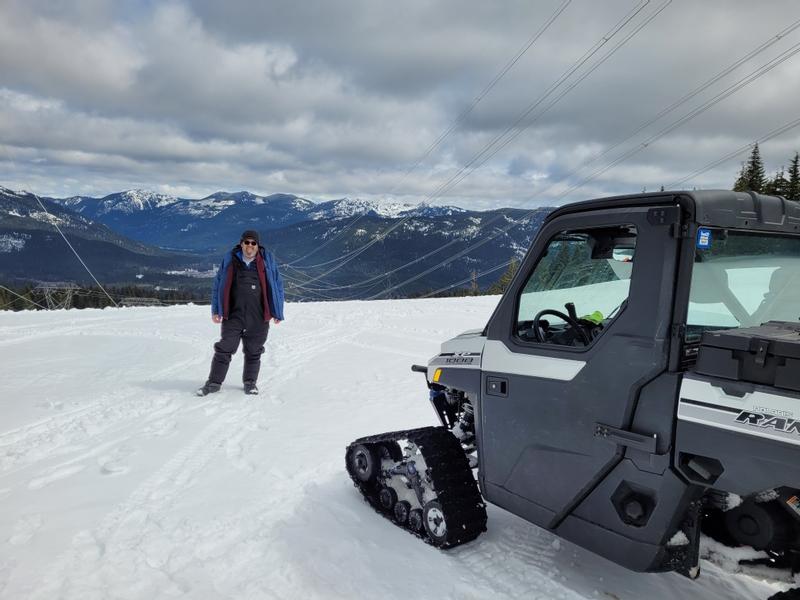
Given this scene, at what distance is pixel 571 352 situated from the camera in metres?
2.91

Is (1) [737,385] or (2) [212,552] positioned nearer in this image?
(1) [737,385]

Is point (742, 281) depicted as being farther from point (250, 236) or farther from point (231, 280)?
point (231, 280)

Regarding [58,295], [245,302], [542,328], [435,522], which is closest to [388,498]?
[435,522]

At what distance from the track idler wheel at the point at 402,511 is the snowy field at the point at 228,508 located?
96 millimetres

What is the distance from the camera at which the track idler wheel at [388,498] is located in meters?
4.00

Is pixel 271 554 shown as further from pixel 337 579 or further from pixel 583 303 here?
pixel 583 303

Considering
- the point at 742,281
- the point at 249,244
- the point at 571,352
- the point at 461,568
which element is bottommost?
the point at 461,568

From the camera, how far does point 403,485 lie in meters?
3.98

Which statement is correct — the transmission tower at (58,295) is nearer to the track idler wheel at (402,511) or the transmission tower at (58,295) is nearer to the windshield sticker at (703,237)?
the track idler wheel at (402,511)

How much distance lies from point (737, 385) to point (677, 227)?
2.53 feet

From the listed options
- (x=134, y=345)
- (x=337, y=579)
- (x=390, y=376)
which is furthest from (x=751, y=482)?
(x=134, y=345)

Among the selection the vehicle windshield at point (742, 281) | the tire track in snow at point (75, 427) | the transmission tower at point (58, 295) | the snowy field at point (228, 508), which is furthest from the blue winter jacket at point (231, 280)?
the transmission tower at point (58, 295)

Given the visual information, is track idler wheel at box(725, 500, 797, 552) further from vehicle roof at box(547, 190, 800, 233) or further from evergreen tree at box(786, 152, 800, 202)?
evergreen tree at box(786, 152, 800, 202)

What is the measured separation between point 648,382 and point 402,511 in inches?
83.5
